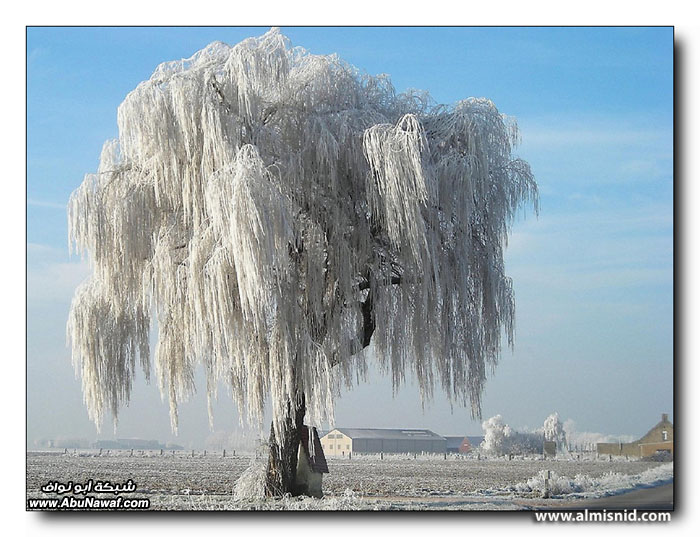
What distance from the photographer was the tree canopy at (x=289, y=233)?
757cm

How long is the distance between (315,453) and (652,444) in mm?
3620

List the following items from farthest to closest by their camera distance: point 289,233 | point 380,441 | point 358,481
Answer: point 380,441 → point 358,481 → point 289,233

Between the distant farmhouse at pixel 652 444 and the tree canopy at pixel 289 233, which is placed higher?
the tree canopy at pixel 289 233

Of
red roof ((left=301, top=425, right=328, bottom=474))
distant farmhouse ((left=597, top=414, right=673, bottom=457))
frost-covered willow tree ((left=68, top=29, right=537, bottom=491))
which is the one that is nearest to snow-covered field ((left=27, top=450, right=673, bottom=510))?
distant farmhouse ((left=597, top=414, right=673, bottom=457))

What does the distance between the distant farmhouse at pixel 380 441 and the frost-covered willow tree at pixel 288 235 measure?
1540 millimetres

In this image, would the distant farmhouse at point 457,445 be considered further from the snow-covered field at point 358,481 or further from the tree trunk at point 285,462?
the tree trunk at point 285,462

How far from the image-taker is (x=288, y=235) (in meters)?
7.39

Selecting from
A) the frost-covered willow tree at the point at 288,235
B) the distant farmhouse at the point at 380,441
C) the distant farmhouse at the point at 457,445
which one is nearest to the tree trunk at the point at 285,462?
the frost-covered willow tree at the point at 288,235

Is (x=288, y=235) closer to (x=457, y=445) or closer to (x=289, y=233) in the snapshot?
(x=289, y=233)

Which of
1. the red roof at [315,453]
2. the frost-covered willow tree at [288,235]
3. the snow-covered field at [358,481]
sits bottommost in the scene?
the snow-covered field at [358,481]

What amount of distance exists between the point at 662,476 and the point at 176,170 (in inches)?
224

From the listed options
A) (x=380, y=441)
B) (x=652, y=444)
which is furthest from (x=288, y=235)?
(x=380, y=441)

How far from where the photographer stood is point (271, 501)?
8.41 metres

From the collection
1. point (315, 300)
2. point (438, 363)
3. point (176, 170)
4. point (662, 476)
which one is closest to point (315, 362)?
point (315, 300)
